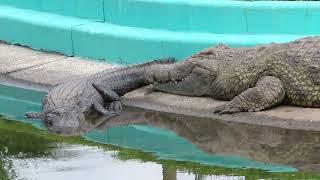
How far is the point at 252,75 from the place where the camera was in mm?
7855

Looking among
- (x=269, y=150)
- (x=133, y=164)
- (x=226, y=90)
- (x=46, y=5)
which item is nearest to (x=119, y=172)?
(x=133, y=164)

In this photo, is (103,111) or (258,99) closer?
(258,99)

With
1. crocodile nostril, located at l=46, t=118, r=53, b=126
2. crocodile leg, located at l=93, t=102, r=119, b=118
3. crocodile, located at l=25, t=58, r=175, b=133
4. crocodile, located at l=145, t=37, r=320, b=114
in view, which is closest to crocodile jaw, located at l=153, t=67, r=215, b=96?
crocodile, located at l=145, t=37, r=320, b=114

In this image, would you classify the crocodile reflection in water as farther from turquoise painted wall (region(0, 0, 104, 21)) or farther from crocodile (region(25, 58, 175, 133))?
turquoise painted wall (region(0, 0, 104, 21))

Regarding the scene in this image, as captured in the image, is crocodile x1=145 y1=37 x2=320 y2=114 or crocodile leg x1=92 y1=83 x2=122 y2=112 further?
crocodile leg x1=92 y1=83 x2=122 y2=112

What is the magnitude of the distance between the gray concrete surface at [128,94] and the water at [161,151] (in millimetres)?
132

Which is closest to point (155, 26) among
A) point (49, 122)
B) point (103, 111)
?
point (103, 111)

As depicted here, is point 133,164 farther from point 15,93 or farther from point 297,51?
point 15,93

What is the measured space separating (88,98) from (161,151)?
1.51 metres

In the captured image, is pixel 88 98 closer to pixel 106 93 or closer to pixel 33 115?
pixel 106 93

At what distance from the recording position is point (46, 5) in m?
11.1

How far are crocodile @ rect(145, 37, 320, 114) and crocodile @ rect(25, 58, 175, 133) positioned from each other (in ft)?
1.32

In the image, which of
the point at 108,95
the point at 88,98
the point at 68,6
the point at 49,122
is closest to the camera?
the point at 49,122

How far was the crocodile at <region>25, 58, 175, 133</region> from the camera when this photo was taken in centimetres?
781
